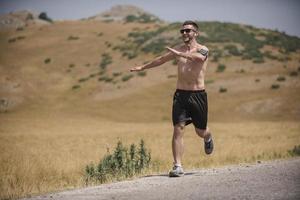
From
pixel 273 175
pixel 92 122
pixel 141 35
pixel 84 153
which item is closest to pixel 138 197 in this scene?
pixel 273 175

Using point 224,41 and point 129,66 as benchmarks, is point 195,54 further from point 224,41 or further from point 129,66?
point 224,41

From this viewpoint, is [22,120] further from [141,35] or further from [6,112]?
[141,35]

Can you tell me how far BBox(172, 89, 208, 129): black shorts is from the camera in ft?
28.6

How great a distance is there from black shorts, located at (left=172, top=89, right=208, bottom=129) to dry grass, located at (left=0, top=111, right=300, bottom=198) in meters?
1.81

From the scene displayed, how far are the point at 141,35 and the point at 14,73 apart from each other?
1915 cm

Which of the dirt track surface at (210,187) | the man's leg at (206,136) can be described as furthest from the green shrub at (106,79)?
the dirt track surface at (210,187)

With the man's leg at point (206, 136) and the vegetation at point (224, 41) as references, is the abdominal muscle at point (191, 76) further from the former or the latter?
the vegetation at point (224, 41)

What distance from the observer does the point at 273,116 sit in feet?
117

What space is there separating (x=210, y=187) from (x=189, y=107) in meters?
1.83

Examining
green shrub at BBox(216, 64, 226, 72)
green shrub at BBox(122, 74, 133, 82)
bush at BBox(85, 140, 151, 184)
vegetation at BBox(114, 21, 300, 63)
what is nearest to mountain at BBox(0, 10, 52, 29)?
vegetation at BBox(114, 21, 300, 63)

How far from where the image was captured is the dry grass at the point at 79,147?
10.9 meters

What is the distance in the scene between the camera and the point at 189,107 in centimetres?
873

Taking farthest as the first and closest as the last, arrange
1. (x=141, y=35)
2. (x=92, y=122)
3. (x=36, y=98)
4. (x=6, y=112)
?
(x=141, y=35)
(x=36, y=98)
(x=6, y=112)
(x=92, y=122)

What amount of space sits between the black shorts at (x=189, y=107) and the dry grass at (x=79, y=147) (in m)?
1.81
